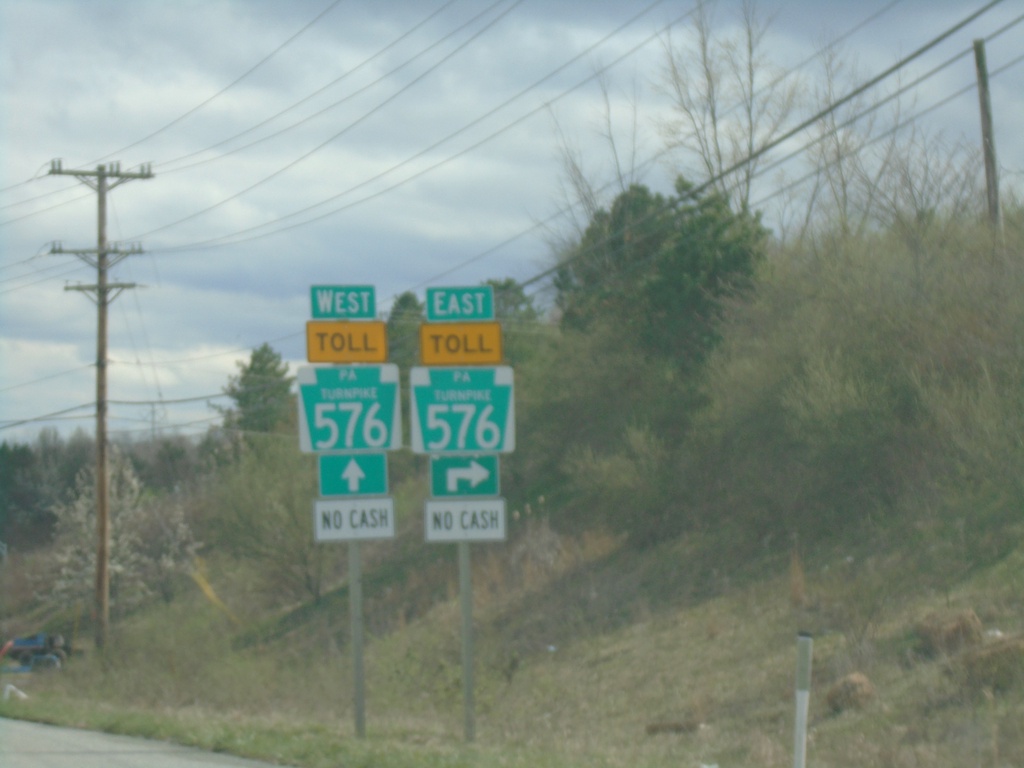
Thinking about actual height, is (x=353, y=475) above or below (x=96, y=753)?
above

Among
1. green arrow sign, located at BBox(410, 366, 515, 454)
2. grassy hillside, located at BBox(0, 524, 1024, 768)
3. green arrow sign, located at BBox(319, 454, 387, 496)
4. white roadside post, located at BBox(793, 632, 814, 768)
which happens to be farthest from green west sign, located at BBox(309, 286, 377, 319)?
white roadside post, located at BBox(793, 632, 814, 768)

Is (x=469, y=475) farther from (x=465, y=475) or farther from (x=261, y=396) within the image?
(x=261, y=396)

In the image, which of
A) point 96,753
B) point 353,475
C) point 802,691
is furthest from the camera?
point 353,475

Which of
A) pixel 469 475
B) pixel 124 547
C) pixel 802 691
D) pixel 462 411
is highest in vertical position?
pixel 462 411

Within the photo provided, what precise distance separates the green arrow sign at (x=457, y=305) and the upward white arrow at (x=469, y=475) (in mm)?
1518

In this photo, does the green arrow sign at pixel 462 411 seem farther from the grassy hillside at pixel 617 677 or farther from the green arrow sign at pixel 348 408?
the grassy hillside at pixel 617 677

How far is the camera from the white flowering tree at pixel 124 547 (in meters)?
53.9

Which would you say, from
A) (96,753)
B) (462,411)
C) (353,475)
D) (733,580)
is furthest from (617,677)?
(96,753)

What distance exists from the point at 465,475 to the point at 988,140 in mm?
15813

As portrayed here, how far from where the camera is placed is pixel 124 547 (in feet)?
177

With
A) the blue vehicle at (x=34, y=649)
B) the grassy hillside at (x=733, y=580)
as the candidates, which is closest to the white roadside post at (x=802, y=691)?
the grassy hillside at (x=733, y=580)

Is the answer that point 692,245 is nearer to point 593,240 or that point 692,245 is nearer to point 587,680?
point 593,240

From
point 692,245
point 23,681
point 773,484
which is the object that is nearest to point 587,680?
point 773,484

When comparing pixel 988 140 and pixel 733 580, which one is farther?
pixel 733 580
